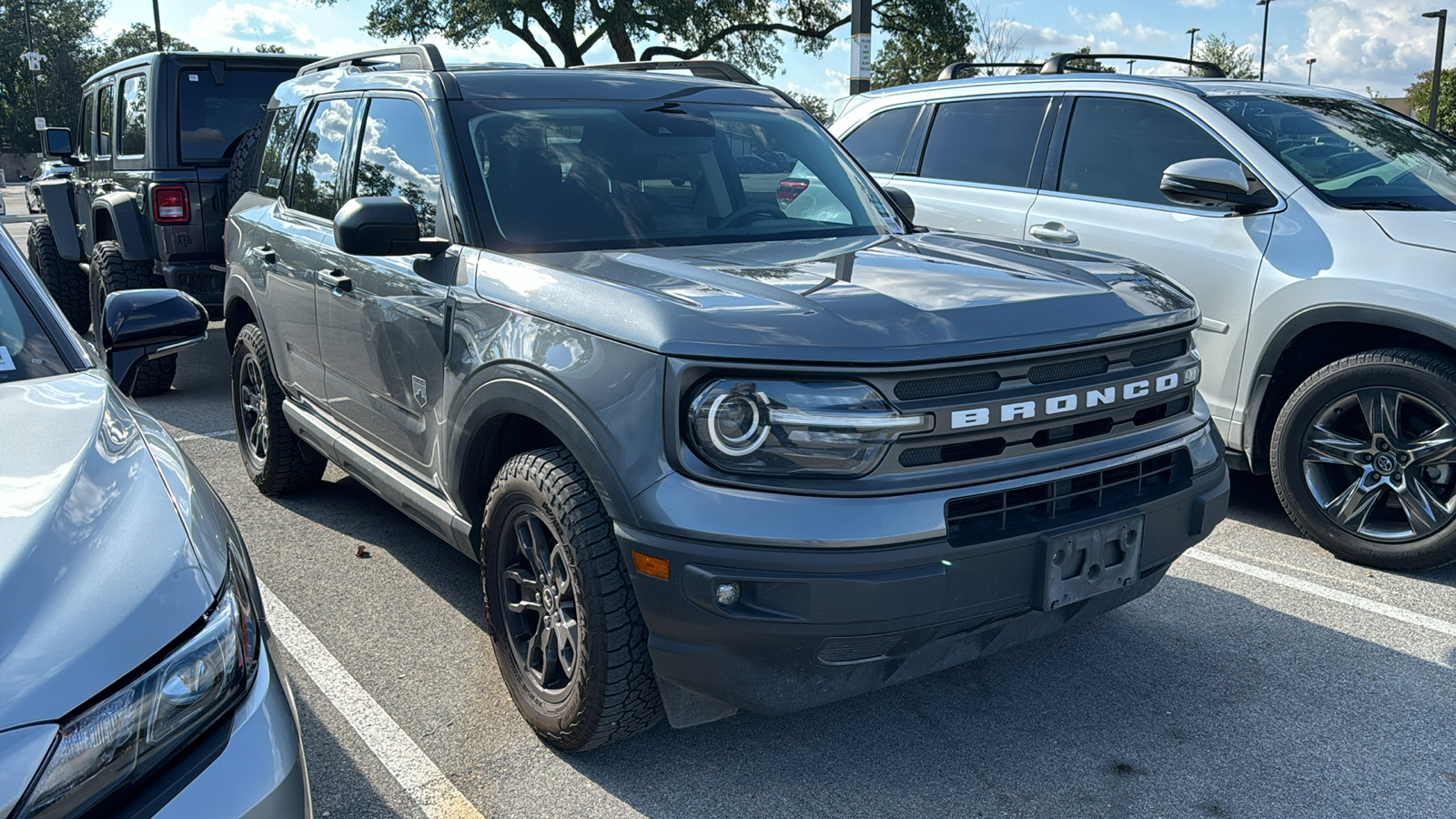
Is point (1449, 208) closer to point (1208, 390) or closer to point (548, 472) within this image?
point (1208, 390)

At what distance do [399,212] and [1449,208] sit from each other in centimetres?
402

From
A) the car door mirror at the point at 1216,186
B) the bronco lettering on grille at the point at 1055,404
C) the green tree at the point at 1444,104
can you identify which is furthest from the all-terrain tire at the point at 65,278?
the green tree at the point at 1444,104

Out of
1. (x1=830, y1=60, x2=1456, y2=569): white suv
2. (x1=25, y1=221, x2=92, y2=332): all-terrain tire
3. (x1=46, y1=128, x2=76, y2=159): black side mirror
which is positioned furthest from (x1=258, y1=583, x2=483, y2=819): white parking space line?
(x1=46, y1=128, x2=76, y2=159): black side mirror

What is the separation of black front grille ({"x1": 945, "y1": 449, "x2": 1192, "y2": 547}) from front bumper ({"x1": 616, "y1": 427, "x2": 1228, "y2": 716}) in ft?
0.10

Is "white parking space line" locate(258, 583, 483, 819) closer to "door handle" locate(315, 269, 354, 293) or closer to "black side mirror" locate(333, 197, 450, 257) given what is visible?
"black side mirror" locate(333, 197, 450, 257)

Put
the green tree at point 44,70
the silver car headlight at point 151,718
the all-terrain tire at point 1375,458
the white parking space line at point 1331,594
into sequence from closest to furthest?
the silver car headlight at point 151,718 < the white parking space line at point 1331,594 < the all-terrain tire at point 1375,458 < the green tree at point 44,70

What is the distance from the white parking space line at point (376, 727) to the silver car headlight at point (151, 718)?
113 cm

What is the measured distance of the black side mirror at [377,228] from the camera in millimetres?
3148

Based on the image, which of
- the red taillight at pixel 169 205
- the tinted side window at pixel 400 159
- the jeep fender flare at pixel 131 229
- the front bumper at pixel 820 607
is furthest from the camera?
the jeep fender flare at pixel 131 229

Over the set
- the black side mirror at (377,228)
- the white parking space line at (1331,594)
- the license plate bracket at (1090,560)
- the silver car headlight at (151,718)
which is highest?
the black side mirror at (377,228)

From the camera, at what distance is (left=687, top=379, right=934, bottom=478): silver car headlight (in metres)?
2.40

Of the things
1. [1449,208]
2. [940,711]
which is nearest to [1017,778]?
[940,711]

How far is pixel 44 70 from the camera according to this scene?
205 feet

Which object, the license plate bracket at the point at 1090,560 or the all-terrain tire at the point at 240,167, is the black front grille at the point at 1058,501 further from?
the all-terrain tire at the point at 240,167
